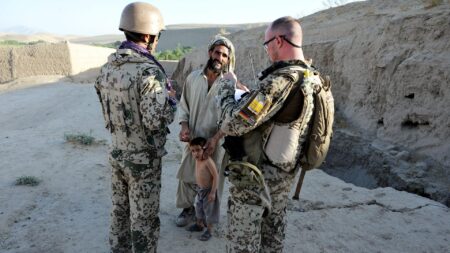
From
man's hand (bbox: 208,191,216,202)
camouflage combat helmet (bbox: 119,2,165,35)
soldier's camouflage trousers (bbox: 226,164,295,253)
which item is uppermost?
camouflage combat helmet (bbox: 119,2,165,35)

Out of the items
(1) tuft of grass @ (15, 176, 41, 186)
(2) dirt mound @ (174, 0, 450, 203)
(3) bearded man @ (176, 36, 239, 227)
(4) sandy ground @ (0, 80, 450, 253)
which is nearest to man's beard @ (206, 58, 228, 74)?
(3) bearded man @ (176, 36, 239, 227)

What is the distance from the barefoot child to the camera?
320 cm

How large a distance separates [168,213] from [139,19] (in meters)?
2.18

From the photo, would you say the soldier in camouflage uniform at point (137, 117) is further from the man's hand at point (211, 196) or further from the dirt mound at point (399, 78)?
the dirt mound at point (399, 78)

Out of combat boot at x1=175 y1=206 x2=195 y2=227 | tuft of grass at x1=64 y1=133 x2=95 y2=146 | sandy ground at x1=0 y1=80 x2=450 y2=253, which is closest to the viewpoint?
sandy ground at x1=0 y1=80 x2=450 y2=253

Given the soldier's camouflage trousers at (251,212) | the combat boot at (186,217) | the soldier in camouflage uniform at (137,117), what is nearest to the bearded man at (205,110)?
the combat boot at (186,217)

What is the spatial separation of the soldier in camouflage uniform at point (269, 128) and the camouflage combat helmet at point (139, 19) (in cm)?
61

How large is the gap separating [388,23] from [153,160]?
14.2 ft

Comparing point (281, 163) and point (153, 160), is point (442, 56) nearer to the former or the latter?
point (281, 163)

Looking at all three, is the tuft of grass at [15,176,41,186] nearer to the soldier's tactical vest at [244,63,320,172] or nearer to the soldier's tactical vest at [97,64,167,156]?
the soldier's tactical vest at [97,64,167,156]

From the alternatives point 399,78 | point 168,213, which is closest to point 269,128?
point 168,213

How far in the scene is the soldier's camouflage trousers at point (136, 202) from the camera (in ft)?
8.52

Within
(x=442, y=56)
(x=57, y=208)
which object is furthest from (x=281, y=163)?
(x=442, y=56)

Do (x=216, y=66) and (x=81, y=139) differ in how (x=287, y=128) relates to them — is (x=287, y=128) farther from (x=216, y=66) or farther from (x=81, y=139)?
(x=81, y=139)
